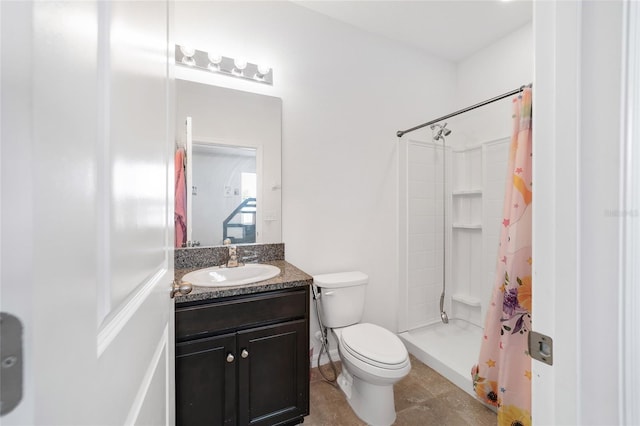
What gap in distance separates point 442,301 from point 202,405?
2045 mm

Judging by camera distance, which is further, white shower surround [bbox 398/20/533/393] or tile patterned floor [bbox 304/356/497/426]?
white shower surround [bbox 398/20/533/393]

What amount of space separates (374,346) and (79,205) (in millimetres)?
1564

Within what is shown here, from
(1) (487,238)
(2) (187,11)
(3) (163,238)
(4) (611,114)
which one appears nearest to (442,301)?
(1) (487,238)

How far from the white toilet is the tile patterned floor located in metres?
0.08

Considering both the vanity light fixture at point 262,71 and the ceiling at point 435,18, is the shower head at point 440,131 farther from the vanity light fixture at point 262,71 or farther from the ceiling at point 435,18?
the vanity light fixture at point 262,71

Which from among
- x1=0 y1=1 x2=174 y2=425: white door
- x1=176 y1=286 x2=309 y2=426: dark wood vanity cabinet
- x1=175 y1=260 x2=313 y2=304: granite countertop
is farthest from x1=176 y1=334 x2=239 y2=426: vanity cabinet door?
x1=0 y1=1 x2=174 y2=425: white door

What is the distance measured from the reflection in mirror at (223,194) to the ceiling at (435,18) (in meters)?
1.29

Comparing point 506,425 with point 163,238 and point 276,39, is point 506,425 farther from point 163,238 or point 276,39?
point 276,39

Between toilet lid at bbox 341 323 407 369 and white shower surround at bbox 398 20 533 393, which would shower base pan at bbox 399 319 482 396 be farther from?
toilet lid at bbox 341 323 407 369

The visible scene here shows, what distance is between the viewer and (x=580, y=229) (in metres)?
0.49

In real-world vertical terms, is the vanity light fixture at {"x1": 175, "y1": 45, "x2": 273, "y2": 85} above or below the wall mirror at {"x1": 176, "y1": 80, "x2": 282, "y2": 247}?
above

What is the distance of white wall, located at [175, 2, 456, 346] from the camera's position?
177cm

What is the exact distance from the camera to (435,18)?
202cm

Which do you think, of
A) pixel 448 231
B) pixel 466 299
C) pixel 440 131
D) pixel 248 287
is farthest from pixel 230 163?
pixel 466 299
